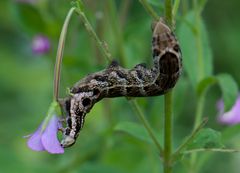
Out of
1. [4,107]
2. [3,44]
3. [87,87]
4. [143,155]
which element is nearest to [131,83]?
[87,87]

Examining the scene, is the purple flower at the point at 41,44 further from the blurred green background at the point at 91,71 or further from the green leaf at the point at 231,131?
the green leaf at the point at 231,131

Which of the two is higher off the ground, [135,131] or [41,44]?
[41,44]

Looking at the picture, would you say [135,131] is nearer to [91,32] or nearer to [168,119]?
[168,119]

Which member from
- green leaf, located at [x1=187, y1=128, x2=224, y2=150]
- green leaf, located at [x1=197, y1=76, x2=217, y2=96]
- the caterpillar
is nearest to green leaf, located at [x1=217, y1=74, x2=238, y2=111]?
green leaf, located at [x1=197, y1=76, x2=217, y2=96]

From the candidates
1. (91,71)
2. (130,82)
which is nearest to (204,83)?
(130,82)

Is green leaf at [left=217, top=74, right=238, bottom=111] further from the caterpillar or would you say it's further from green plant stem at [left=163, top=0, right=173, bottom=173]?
the caterpillar

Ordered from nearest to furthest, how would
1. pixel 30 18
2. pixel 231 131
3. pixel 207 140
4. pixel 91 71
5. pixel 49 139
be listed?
pixel 49 139, pixel 207 140, pixel 231 131, pixel 91 71, pixel 30 18

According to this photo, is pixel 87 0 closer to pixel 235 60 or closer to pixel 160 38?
pixel 235 60
